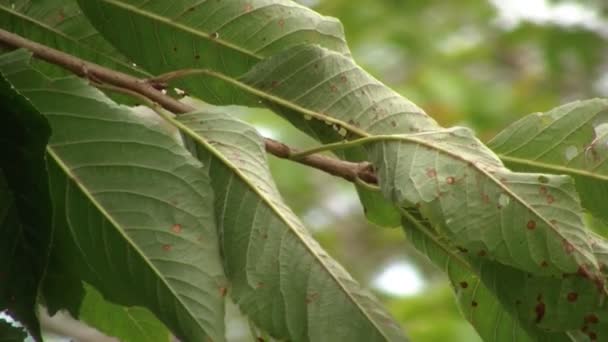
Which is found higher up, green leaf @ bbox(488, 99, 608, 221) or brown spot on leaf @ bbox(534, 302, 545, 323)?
green leaf @ bbox(488, 99, 608, 221)

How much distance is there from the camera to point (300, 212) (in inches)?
158

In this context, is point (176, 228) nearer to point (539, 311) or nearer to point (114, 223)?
point (114, 223)

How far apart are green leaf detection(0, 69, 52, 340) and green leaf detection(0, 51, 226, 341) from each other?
6 cm

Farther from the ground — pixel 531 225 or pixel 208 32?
pixel 208 32

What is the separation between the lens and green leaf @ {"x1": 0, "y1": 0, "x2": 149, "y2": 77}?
972mm

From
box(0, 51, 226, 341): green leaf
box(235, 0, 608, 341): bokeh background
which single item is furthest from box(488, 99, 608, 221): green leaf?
box(235, 0, 608, 341): bokeh background

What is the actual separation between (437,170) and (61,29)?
0.38 metres

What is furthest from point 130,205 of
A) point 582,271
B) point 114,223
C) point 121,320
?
point 582,271

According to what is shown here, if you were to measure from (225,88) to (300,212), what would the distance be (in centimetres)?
309

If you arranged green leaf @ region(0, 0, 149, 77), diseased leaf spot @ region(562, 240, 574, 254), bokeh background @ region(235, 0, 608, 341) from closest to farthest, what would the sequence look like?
diseased leaf spot @ region(562, 240, 574, 254)
green leaf @ region(0, 0, 149, 77)
bokeh background @ region(235, 0, 608, 341)

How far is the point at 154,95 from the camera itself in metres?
0.86

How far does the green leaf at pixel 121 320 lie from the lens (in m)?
0.99

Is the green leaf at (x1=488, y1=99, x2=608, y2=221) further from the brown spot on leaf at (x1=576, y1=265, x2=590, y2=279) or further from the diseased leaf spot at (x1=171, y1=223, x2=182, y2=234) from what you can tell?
the diseased leaf spot at (x1=171, y1=223, x2=182, y2=234)

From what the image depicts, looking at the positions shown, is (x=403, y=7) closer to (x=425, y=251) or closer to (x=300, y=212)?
(x=300, y=212)
